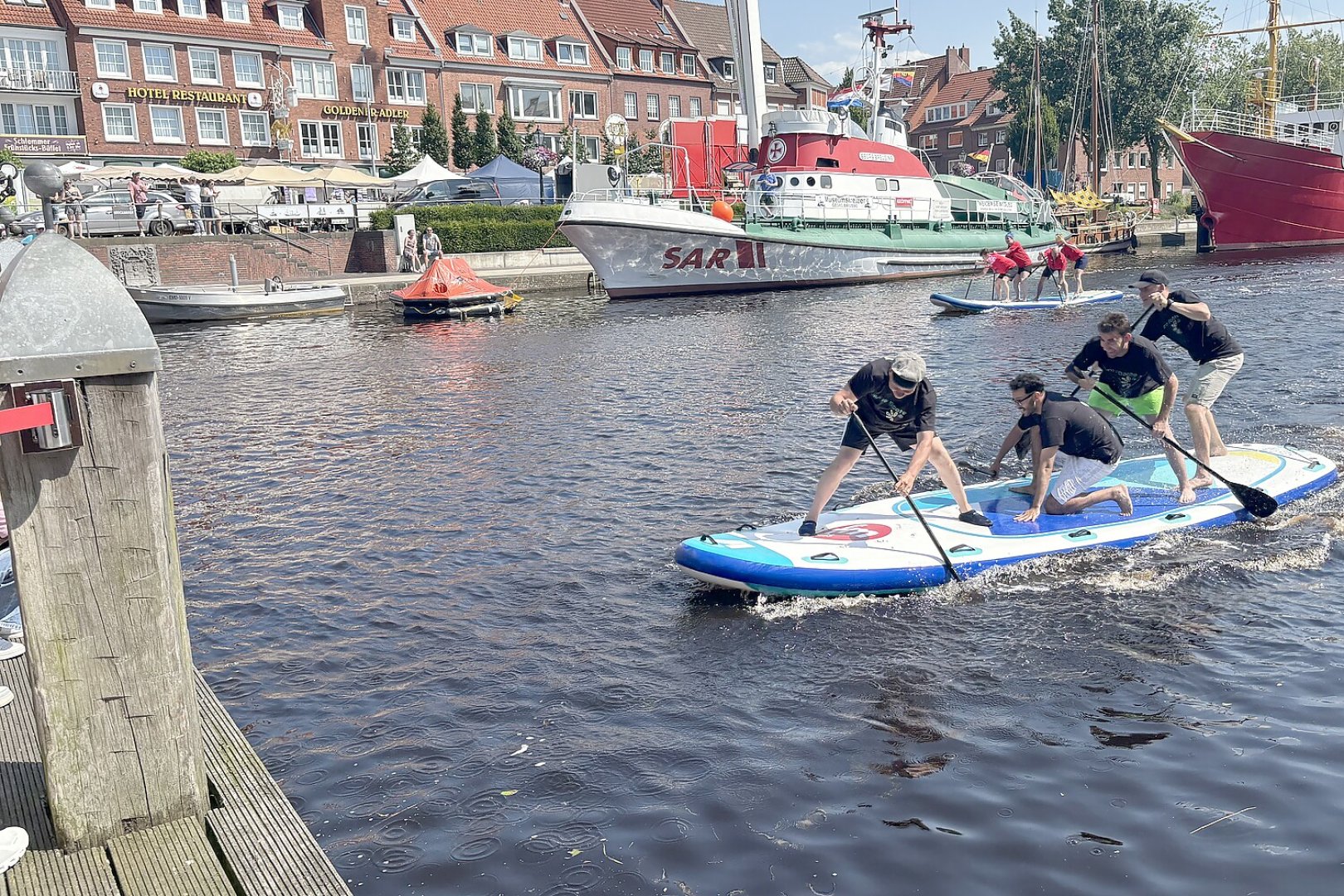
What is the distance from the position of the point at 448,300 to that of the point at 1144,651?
79.6 ft

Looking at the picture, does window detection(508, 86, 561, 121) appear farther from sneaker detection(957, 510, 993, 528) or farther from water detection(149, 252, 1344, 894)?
sneaker detection(957, 510, 993, 528)

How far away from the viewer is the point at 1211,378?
1058cm

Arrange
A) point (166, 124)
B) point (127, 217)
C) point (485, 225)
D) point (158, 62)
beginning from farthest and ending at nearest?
point (166, 124) → point (158, 62) → point (485, 225) → point (127, 217)

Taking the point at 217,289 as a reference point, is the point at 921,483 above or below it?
below

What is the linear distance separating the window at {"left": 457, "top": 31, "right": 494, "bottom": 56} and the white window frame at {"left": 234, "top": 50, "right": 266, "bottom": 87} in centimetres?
1015

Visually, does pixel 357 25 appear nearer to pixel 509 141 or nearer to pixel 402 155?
pixel 402 155

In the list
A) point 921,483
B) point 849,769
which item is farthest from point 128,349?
point 921,483

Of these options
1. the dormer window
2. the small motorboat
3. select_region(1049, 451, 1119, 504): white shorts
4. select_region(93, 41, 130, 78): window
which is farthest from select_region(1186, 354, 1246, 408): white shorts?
the dormer window

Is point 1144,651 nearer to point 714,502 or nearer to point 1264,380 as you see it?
point 714,502

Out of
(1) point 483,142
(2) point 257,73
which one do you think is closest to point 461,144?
(1) point 483,142

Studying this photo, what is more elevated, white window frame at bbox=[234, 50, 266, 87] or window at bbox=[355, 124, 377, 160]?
white window frame at bbox=[234, 50, 266, 87]

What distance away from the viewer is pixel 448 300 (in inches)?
1154

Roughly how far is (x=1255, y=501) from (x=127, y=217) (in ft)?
106

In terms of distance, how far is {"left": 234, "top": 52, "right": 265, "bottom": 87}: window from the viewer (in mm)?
48344
